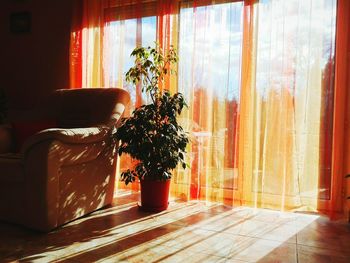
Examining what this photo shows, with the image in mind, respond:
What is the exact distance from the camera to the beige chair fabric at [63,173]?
2.04m

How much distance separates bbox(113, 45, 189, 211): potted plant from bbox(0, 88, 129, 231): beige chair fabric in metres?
0.17

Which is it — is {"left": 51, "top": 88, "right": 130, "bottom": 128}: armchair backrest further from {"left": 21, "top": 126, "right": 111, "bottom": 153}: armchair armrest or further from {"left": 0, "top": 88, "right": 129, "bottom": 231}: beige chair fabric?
{"left": 21, "top": 126, "right": 111, "bottom": 153}: armchair armrest

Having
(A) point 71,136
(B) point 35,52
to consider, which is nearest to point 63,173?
(A) point 71,136

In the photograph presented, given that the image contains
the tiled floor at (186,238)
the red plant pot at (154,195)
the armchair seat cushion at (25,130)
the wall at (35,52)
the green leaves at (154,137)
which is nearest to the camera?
the tiled floor at (186,238)

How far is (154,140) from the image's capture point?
2.52 meters

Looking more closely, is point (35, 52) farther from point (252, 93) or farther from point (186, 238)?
point (186, 238)

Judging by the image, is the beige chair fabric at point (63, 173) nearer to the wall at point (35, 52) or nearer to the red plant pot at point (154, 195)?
the red plant pot at point (154, 195)

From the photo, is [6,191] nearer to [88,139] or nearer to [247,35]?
[88,139]

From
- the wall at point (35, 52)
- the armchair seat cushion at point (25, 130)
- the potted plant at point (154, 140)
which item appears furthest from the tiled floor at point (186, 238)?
the wall at point (35, 52)

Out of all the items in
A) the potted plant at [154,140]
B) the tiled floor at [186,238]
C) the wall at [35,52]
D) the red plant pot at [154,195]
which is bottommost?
the tiled floor at [186,238]

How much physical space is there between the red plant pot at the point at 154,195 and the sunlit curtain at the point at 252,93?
0.35 m

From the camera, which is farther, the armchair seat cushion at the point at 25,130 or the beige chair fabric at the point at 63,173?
the armchair seat cushion at the point at 25,130

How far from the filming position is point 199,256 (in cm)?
182

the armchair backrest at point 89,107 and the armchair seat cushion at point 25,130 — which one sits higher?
the armchair backrest at point 89,107
